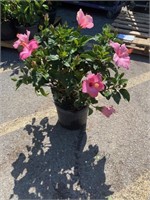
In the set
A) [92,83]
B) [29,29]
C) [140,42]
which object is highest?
[92,83]

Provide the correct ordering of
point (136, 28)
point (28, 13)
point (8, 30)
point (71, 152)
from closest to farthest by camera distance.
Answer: point (71, 152)
point (28, 13)
point (8, 30)
point (136, 28)

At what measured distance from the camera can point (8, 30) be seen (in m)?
4.53

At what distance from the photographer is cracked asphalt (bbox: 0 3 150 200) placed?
2.76m

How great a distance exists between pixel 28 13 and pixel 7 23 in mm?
388

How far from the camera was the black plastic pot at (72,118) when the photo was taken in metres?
3.13

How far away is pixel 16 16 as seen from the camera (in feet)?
14.2

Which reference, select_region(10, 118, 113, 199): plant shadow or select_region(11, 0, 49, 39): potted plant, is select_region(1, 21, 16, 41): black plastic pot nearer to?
select_region(11, 0, 49, 39): potted plant

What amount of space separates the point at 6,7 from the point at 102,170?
280cm

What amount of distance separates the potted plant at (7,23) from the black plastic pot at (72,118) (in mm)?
1972

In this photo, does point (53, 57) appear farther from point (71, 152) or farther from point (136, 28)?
point (136, 28)

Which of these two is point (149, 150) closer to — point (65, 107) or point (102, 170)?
point (102, 170)

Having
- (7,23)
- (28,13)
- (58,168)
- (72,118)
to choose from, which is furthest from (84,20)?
(7,23)

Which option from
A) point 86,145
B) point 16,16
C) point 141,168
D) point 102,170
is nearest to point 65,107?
point 86,145

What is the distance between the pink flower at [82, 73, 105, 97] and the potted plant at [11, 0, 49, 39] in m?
2.22
